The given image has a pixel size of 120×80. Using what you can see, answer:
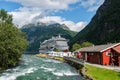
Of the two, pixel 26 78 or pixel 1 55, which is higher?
pixel 1 55

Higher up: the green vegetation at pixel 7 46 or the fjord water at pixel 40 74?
the green vegetation at pixel 7 46

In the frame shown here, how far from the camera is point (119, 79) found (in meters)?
45.8

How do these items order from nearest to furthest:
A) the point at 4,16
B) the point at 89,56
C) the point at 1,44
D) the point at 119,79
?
the point at 119,79 < the point at 1,44 < the point at 4,16 < the point at 89,56

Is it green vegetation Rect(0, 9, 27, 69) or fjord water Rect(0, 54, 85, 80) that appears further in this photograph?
green vegetation Rect(0, 9, 27, 69)

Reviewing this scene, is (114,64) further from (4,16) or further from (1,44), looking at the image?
(4,16)

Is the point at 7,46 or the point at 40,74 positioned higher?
the point at 7,46

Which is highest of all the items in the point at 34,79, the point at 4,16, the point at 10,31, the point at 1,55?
the point at 4,16

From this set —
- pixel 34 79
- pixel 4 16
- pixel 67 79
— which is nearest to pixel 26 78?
pixel 34 79

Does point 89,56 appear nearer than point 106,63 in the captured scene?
No

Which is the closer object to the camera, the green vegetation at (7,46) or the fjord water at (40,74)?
the fjord water at (40,74)

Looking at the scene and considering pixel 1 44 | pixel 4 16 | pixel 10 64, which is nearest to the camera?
pixel 1 44

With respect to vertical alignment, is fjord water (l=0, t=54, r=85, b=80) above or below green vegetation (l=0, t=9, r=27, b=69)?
below

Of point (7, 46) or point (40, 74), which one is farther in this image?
point (7, 46)

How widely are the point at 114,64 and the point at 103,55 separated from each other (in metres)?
4.32
